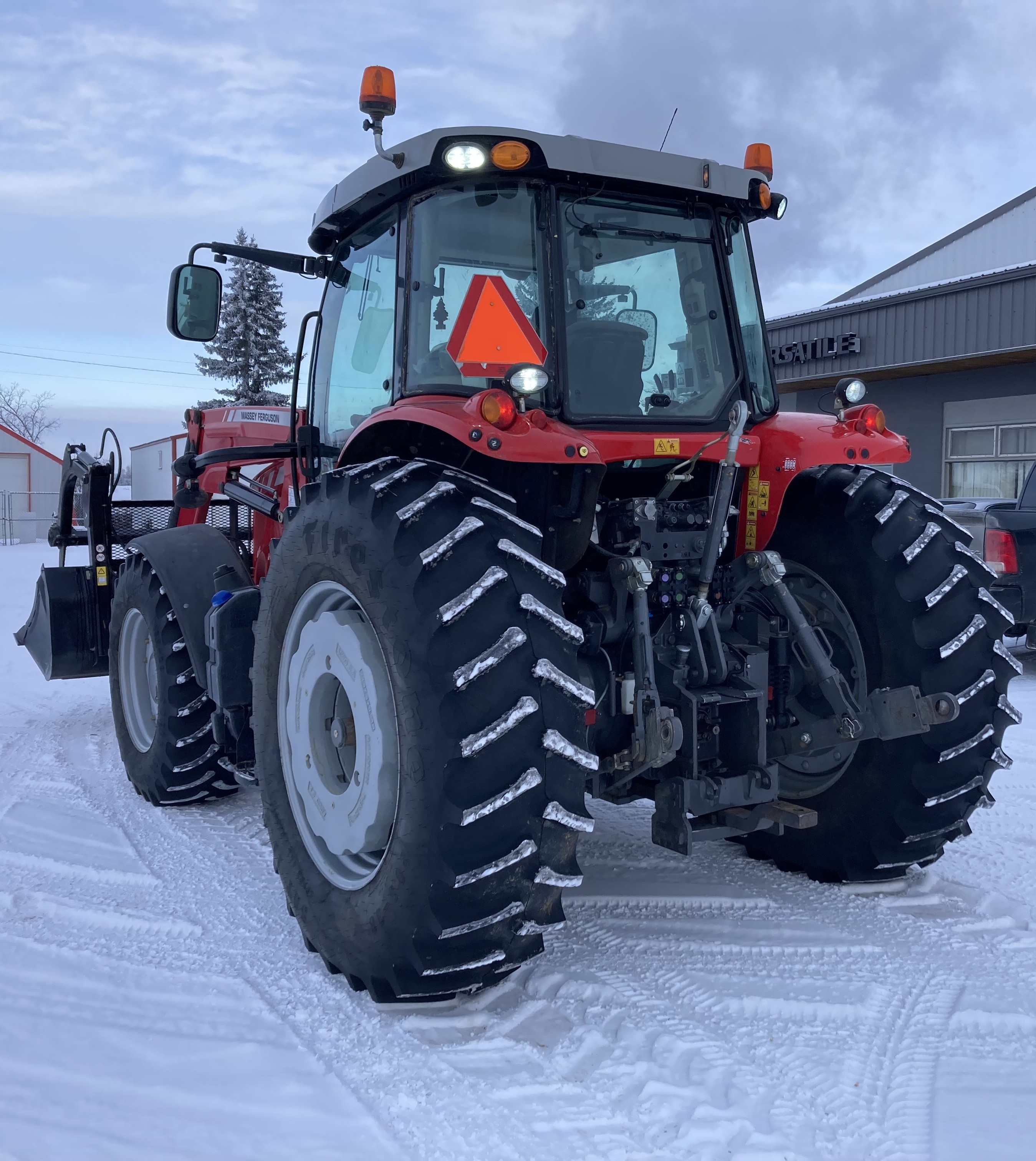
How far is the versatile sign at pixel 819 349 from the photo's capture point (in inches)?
667

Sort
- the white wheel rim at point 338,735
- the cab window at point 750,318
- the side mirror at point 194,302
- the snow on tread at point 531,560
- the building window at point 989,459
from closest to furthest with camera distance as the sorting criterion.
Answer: the snow on tread at point 531,560, the white wheel rim at point 338,735, the cab window at point 750,318, the side mirror at point 194,302, the building window at point 989,459

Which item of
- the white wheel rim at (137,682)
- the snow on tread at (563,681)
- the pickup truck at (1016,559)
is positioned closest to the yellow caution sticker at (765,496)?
the snow on tread at (563,681)

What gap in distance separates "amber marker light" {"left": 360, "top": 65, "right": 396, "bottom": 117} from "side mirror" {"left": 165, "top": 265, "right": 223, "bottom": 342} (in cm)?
117

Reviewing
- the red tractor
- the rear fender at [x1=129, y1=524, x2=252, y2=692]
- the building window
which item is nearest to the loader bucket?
the rear fender at [x1=129, y1=524, x2=252, y2=692]

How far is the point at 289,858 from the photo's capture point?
3234 millimetres

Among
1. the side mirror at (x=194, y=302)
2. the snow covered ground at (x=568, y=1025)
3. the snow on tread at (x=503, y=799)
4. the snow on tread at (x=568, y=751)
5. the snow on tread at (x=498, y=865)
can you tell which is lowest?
the snow covered ground at (x=568, y=1025)

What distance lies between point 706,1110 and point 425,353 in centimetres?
227

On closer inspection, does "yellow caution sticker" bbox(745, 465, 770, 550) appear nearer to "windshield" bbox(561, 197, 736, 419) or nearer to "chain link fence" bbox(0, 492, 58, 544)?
"windshield" bbox(561, 197, 736, 419)

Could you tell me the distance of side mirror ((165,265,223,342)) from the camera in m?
4.05

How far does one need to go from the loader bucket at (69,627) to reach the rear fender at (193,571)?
1137mm

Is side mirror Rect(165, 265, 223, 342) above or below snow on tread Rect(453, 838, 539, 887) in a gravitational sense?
above

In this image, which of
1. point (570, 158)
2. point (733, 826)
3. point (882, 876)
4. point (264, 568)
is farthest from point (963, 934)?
point (264, 568)

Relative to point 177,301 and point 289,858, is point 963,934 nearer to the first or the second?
point 289,858

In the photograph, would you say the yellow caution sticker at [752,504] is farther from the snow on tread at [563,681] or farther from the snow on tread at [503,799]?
the snow on tread at [503,799]
